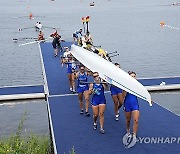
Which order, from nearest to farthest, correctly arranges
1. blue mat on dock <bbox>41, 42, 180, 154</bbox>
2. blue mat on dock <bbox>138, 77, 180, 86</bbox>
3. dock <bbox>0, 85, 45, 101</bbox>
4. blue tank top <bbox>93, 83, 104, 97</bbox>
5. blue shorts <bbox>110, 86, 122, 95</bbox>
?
blue mat on dock <bbox>41, 42, 180, 154</bbox> < blue tank top <bbox>93, 83, 104, 97</bbox> < blue shorts <bbox>110, 86, 122, 95</bbox> < dock <bbox>0, 85, 45, 101</bbox> < blue mat on dock <bbox>138, 77, 180, 86</bbox>

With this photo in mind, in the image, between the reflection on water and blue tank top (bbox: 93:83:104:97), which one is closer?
blue tank top (bbox: 93:83:104:97)

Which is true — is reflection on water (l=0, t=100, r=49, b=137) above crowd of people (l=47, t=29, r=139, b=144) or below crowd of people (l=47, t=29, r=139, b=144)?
below

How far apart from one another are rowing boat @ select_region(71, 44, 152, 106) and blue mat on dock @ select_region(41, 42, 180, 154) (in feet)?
3.89

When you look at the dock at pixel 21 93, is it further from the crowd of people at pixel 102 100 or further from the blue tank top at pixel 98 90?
the blue tank top at pixel 98 90

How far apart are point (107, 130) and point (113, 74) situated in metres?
1.79

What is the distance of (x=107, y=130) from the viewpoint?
9844mm

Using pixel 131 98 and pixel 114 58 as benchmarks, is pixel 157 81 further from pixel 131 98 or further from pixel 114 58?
pixel 114 58

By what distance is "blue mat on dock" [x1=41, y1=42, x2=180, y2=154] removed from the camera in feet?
28.3

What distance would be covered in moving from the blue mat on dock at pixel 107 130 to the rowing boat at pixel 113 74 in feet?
3.89

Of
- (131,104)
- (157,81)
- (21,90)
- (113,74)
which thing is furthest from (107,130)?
(157,81)

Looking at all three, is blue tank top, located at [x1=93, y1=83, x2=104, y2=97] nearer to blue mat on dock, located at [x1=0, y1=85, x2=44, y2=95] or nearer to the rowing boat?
the rowing boat

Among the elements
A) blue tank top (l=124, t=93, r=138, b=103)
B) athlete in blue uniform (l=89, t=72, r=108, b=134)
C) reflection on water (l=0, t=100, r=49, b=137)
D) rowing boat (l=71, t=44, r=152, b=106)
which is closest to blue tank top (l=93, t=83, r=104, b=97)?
athlete in blue uniform (l=89, t=72, r=108, b=134)

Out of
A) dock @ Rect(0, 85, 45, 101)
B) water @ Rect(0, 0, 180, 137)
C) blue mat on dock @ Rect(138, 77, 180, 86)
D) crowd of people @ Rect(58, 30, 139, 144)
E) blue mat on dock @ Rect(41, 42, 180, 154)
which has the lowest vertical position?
water @ Rect(0, 0, 180, 137)

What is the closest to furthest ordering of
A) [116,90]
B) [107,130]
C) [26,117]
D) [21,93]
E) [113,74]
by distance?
[107,130]
[116,90]
[113,74]
[26,117]
[21,93]
